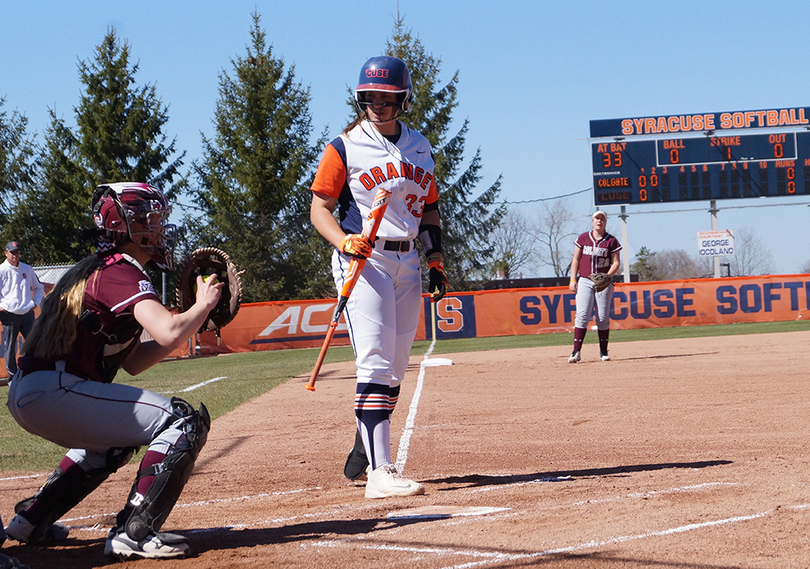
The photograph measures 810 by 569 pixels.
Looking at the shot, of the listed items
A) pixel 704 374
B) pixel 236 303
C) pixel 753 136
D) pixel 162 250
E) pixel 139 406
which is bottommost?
pixel 704 374

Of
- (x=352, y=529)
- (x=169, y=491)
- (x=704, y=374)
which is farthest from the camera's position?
(x=704, y=374)

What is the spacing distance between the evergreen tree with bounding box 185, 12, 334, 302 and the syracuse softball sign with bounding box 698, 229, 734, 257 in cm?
1607

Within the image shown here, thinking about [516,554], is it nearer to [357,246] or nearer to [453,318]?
[357,246]

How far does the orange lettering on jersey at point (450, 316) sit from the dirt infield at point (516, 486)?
15.0 meters

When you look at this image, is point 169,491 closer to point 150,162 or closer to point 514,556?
point 514,556

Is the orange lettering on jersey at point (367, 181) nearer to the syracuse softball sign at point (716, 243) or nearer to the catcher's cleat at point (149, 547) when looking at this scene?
the catcher's cleat at point (149, 547)

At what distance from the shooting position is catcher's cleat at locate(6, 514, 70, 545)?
3311 millimetres

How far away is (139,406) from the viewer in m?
3.11

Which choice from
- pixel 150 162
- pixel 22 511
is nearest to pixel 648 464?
pixel 22 511

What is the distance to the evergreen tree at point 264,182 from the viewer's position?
35000mm

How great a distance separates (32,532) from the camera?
3311mm

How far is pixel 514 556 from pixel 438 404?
16.6ft

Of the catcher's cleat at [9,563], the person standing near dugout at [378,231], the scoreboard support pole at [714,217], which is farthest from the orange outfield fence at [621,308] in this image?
the catcher's cleat at [9,563]

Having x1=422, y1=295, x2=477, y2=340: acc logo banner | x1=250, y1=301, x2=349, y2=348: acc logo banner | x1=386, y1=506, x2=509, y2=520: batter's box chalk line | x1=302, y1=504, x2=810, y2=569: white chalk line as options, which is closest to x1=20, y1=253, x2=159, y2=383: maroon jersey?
x1=302, y1=504, x2=810, y2=569: white chalk line
